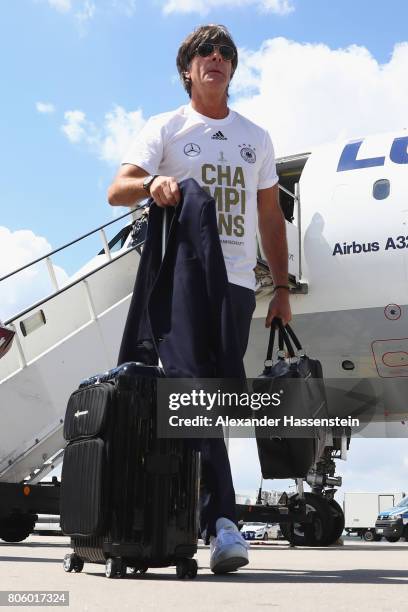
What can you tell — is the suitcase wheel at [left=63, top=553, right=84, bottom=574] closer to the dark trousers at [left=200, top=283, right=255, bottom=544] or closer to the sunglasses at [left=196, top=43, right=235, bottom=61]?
the dark trousers at [left=200, top=283, right=255, bottom=544]

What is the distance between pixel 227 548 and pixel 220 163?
5.87ft

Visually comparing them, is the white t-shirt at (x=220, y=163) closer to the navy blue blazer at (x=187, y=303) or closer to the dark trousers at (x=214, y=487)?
the navy blue blazer at (x=187, y=303)

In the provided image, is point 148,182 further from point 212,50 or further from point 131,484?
point 131,484

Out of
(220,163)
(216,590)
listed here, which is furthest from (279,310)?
(216,590)

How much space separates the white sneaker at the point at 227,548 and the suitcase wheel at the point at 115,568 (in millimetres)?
384

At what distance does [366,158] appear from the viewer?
33.9 ft

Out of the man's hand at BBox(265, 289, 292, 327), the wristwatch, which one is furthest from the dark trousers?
the wristwatch

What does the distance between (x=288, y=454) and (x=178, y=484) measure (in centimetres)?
110

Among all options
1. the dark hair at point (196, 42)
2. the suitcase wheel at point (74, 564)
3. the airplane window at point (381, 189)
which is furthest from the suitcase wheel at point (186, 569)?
the airplane window at point (381, 189)

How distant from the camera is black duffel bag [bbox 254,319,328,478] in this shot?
4.24 m

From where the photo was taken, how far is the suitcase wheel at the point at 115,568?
330 cm

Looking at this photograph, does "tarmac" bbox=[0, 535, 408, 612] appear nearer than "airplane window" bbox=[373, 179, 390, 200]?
Yes

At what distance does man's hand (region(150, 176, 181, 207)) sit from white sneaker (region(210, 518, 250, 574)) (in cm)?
136

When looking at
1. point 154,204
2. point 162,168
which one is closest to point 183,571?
point 154,204
